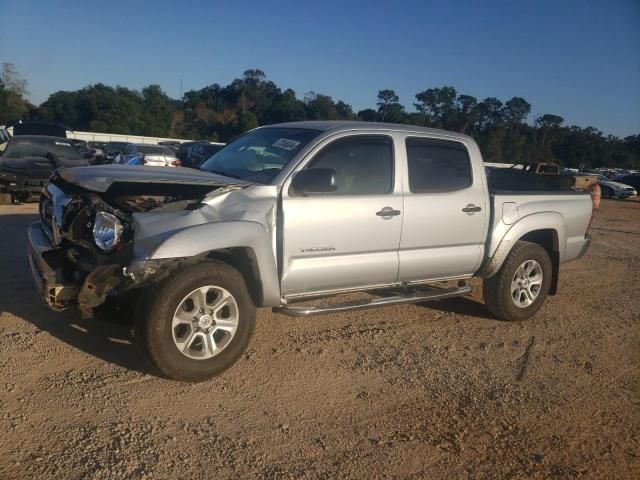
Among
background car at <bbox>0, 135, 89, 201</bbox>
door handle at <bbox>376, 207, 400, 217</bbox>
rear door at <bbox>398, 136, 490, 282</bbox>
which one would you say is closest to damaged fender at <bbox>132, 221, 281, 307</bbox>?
door handle at <bbox>376, 207, 400, 217</bbox>

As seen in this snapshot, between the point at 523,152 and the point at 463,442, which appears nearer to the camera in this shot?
the point at 463,442

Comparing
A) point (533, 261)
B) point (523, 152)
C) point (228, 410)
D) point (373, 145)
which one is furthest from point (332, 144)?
point (523, 152)

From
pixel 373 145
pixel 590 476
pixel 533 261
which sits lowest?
pixel 590 476

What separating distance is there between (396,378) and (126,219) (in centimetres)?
228

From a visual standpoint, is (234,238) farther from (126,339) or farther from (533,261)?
(533,261)

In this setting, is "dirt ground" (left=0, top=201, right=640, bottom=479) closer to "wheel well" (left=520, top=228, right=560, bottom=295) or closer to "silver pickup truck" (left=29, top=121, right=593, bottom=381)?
"silver pickup truck" (left=29, top=121, right=593, bottom=381)

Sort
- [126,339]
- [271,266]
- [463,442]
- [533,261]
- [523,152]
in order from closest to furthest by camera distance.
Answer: [463,442]
[271,266]
[126,339]
[533,261]
[523,152]

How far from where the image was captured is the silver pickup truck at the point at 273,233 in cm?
372

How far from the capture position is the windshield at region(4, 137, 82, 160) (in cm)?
1235

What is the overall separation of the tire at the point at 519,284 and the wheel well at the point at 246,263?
2.70 meters

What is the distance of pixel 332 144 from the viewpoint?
459 cm

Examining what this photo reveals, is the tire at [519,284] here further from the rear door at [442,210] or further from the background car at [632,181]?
the background car at [632,181]

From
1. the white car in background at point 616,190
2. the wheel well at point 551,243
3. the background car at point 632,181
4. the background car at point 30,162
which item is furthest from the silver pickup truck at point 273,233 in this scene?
the background car at point 632,181

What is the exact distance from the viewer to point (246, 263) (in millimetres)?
4145
